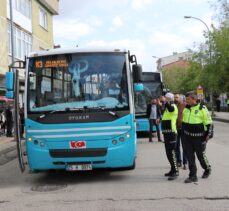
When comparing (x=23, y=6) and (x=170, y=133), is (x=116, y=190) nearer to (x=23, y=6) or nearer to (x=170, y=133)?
(x=170, y=133)

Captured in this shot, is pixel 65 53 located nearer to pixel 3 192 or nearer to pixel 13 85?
pixel 13 85

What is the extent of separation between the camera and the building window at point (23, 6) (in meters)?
30.9

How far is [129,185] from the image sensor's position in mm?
9008

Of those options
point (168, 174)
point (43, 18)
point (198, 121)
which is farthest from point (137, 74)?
point (43, 18)

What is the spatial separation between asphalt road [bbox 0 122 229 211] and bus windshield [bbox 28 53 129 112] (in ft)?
5.06

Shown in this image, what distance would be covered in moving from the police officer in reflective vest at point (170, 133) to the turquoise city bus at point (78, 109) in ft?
2.28

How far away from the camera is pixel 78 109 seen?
9.39 m

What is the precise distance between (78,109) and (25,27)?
25.0 metres

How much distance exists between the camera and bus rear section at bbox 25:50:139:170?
9.33m

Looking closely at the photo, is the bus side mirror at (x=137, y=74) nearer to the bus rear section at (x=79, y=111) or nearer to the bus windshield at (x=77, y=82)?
the bus rear section at (x=79, y=111)

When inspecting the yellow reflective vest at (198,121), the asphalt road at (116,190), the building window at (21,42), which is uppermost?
the building window at (21,42)

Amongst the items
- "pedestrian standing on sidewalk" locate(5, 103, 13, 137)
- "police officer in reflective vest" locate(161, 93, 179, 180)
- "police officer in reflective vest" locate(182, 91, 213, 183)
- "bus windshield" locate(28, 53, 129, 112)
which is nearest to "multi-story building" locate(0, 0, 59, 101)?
"pedestrian standing on sidewalk" locate(5, 103, 13, 137)

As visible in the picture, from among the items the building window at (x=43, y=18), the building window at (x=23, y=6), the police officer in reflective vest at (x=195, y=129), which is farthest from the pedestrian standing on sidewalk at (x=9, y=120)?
the building window at (x=43, y=18)

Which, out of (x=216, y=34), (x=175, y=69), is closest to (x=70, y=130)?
(x=216, y=34)
